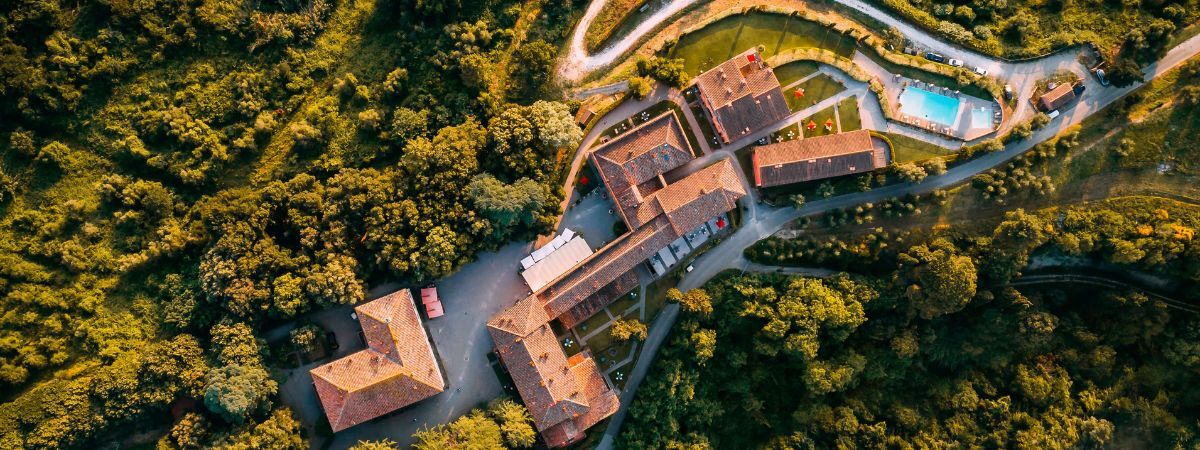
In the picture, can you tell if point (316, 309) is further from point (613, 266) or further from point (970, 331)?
point (970, 331)

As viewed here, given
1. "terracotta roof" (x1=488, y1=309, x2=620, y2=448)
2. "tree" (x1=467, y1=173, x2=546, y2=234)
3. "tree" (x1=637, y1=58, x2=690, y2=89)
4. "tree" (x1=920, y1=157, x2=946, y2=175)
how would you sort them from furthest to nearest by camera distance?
1. "tree" (x1=637, y1=58, x2=690, y2=89)
2. "tree" (x1=920, y1=157, x2=946, y2=175)
3. "terracotta roof" (x1=488, y1=309, x2=620, y2=448)
4. "tree" (x1=467, y1=173, x2=546, y2=234)

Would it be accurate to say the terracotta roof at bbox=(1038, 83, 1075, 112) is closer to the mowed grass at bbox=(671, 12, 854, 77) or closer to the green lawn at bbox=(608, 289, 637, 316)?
the mowed grass at bbox=(671, 12, 854, 77)

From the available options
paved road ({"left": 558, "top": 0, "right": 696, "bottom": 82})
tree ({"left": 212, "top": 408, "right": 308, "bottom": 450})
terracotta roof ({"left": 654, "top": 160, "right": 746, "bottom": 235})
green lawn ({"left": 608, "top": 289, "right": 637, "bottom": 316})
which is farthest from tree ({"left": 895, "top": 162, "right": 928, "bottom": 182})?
tree ({"left": 212, "top": 408, "right": 308, "bottom": 450})

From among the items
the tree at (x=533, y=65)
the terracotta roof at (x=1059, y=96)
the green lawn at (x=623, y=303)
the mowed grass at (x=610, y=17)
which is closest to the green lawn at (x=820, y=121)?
the mowed grass at (x=610, y=17)

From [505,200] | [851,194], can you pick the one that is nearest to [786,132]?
[851,194]

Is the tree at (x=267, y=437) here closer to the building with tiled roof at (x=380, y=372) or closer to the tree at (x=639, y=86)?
the building with tiled roof at (x=380, y=372)

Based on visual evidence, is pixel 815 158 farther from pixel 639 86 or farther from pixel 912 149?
pixel 639 86
